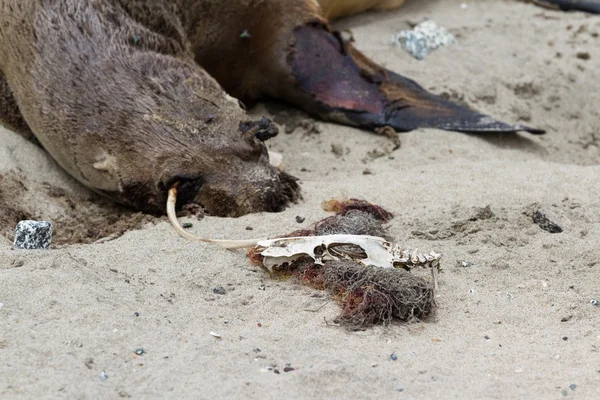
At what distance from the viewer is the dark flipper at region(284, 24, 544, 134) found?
6043 mm

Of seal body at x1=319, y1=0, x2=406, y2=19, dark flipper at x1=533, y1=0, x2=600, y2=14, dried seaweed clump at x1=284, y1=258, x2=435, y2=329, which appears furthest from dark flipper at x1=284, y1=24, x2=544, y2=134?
dark flipper at x1=533, y1=0, x2=600, y2=14

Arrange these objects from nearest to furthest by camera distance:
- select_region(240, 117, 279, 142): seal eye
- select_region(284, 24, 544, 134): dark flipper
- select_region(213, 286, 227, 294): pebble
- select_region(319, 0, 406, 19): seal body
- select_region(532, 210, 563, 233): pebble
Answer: select_region(213, 286, 227, 294): pebble < select_region(532, 210, 563, 233): pebble < select_region(240, 117, 279, 142): seal eye < select_region(284, 24, 544, 134): dark flipper < select_region(319, 0, 406, 19): seal body

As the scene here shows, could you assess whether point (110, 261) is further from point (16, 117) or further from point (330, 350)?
point (16, 117)

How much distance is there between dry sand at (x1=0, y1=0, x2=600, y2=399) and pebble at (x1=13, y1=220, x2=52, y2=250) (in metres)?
0.06

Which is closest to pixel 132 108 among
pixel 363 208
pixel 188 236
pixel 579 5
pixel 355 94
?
pixel 188 236

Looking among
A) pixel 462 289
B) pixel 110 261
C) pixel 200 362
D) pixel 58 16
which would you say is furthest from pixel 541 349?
pixel 58 16

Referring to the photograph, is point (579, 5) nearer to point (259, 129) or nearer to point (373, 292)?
point (259, 129)

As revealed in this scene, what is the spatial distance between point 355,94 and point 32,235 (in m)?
2.71

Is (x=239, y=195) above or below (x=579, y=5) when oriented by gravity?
above

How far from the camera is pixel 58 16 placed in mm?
4875

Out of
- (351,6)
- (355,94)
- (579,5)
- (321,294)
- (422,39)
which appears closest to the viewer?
(321,294)

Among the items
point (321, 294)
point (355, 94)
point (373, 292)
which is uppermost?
point (373, 292)

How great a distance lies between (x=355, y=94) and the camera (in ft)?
20.3

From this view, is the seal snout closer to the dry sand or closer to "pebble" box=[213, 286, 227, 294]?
the dry sand
